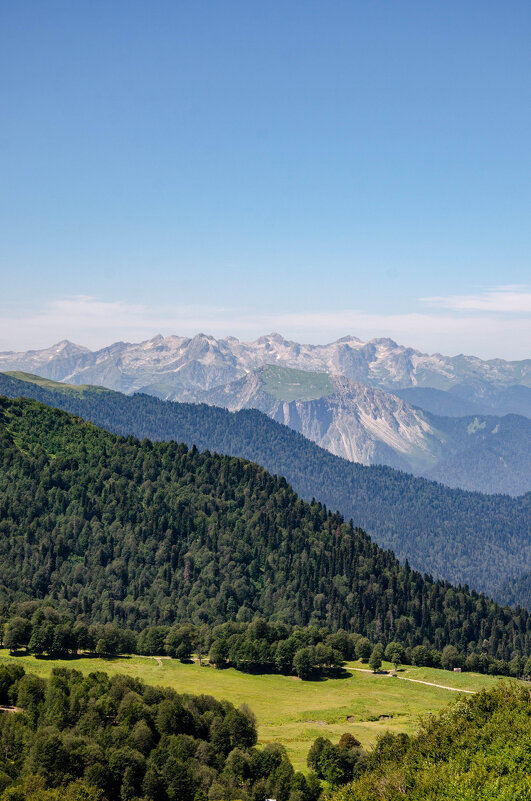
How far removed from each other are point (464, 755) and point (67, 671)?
8498cm

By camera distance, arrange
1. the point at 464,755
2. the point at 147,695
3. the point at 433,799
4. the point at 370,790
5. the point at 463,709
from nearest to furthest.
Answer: the point at 433,799 < the point at 370,790 < the point at 464,755 < the point at 463,709 < the point at 147,695

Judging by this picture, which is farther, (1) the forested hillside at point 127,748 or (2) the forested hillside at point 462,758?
(1) the forested hillside at point 127,748

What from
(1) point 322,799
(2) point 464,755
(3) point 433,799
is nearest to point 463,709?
(2) point 464,755

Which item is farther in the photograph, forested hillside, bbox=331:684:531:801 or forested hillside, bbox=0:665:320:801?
forested hillside, bbox=0:665:320:801

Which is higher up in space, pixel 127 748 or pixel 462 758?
pixel 462 758

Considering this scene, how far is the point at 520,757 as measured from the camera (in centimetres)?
11231

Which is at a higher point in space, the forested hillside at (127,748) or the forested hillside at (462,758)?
the forested hillside at (462,758)

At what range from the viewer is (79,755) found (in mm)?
126438

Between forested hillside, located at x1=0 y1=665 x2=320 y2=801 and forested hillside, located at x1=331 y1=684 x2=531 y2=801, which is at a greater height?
forested hillside, located at x1=331 y1=684 x2=531 y2=801

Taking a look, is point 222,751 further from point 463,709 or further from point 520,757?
point 520,757

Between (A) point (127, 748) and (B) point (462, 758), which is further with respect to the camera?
(A) point (127, 748)

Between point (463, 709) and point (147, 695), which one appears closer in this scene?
point (463, 709)

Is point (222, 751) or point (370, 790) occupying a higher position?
point (370, 790)

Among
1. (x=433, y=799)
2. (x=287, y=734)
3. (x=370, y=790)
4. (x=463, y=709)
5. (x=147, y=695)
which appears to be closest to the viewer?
(x=433, y=799)
